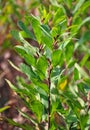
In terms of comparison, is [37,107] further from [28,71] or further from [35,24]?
[35,24]

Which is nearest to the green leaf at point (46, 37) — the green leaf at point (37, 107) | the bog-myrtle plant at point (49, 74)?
the bog-myrtle plant at point (49, 74)

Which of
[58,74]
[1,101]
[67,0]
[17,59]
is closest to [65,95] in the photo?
[58,74]

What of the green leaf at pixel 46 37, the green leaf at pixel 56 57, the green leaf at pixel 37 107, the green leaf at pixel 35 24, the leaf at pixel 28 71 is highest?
the green leaf at pixel 35 24

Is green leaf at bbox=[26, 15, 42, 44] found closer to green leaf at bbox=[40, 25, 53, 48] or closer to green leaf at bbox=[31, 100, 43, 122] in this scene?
green leaf at bbox=[40, 25, 53, 48]

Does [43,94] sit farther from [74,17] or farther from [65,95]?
[74,17]

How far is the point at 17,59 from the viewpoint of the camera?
7.11 feet

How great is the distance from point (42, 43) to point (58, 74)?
0.09 m

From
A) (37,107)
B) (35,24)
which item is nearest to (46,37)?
(35,24)

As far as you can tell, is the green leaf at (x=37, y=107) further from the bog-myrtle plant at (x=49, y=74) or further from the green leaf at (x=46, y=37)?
the green leaf at (x=46, y=37)

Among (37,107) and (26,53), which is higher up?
(26,53)

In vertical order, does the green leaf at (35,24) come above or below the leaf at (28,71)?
above

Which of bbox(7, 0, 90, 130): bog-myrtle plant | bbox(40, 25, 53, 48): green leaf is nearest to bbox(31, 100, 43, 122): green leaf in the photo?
bbox(7, 0, 90, 130): bog-myrtle plant

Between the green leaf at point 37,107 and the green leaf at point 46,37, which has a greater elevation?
the green leaf at point 46,37

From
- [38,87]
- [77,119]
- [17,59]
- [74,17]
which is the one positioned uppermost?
[17,59]
